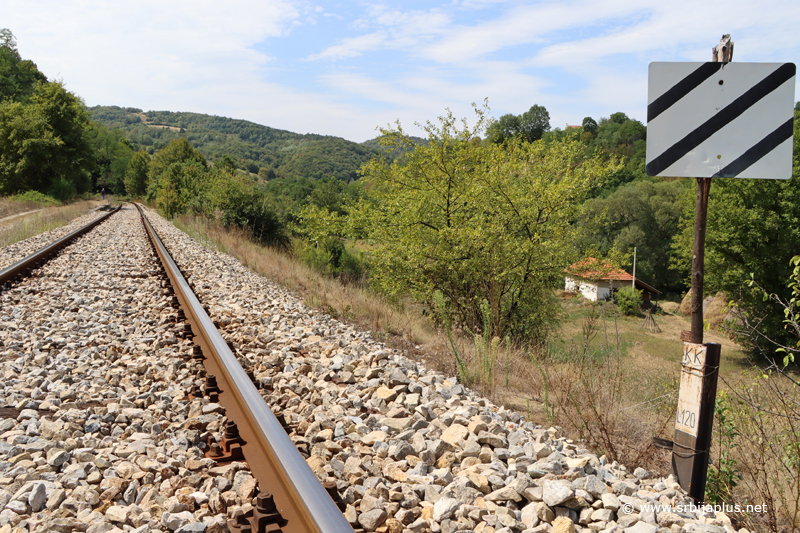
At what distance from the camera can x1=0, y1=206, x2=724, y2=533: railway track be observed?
204 centimetres

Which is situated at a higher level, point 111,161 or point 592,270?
point 111,161

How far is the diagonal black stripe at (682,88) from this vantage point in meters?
2.40

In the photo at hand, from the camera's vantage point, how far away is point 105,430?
2.78 m

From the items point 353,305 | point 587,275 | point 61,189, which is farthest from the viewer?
point 61,189

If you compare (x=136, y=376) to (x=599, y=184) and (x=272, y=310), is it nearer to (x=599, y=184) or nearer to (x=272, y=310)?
(x=272, y=310)

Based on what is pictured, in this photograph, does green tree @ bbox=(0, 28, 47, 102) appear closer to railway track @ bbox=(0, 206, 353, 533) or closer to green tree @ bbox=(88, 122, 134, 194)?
green tree @ bbox=(88, 122, 134, 194)

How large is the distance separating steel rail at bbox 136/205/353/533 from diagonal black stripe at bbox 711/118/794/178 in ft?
7.89

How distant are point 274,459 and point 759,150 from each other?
2813mm

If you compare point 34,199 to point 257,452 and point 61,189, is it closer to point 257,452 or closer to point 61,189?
point 61,189

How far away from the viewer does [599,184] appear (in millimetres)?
11312

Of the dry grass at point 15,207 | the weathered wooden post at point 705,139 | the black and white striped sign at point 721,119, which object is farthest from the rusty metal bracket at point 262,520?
the dry grass at point 15,207

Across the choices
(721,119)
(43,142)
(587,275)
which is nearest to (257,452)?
(721,119)

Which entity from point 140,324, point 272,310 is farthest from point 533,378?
point 140,324

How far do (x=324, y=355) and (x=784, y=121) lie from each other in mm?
3535
